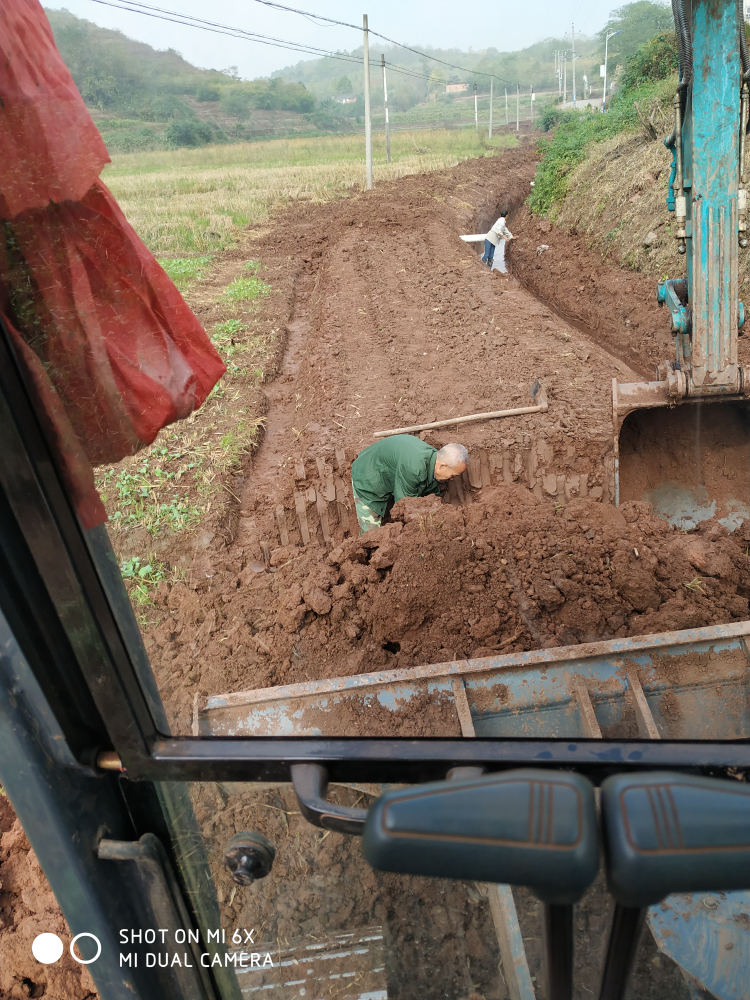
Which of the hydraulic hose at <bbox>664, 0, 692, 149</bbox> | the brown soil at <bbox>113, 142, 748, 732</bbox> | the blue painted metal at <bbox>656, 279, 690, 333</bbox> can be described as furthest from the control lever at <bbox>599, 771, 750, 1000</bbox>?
the blue painted metal at <bbox>656, 279, 690, 333</bbox>

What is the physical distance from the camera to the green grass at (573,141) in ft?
16.6

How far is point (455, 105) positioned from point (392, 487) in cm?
321

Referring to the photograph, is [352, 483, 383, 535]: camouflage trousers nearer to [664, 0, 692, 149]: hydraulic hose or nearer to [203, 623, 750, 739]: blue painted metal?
[203, 623, 750, 739]: blue painted metal

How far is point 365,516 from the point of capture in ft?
16.0

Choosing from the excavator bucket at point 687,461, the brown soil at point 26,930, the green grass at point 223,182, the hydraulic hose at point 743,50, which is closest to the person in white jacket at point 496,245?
the excavator bucket at point 687,461

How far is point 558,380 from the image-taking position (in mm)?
→ 5898

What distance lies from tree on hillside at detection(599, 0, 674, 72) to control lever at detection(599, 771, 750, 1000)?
1606mm

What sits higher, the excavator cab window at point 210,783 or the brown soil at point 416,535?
the excavator cab window at point 210,783

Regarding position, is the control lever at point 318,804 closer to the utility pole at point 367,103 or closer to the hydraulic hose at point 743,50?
the utility pole at point 367,103

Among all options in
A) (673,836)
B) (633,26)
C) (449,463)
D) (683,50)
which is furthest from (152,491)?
(683,50)

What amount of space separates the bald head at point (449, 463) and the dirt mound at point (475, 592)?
1.96ft

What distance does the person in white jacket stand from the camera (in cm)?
1093

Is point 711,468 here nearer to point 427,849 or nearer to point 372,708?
point 372,708

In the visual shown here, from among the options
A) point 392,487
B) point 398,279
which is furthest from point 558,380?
point 398,279
